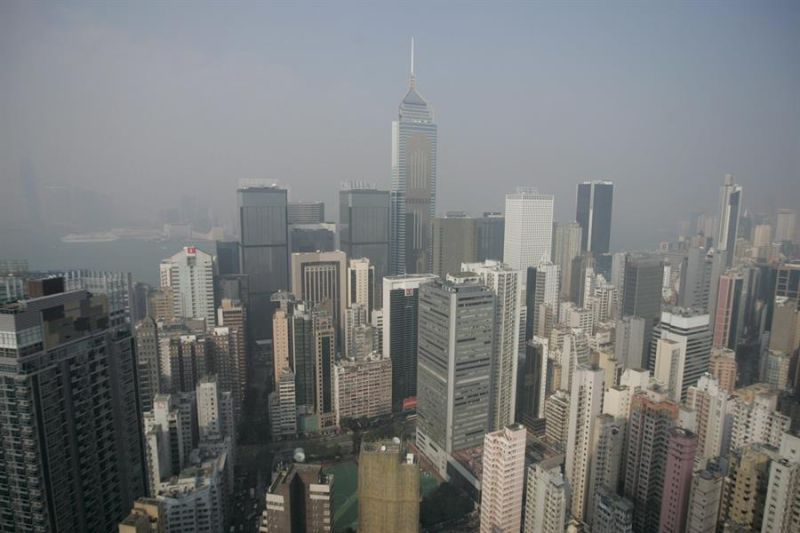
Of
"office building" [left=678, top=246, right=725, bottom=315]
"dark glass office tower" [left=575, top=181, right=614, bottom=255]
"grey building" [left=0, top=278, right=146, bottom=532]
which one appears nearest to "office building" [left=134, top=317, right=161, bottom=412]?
"grey building" [left=0, top=278, right=146, bottom=532]

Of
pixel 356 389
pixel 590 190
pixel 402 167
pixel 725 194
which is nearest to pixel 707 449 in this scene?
pixel 725 194

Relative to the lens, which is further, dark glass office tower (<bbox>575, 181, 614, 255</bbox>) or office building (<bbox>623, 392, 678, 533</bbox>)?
dark glass office tower (<bbox>575, 181, 614, 255</bbox>)

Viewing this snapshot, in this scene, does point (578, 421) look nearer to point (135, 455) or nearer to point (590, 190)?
point (590, 190)

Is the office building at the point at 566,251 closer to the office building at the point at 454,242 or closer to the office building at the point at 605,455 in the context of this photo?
the office building at the point at 454,242

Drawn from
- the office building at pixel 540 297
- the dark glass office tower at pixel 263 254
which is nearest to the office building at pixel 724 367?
the office building at pixel 540 297

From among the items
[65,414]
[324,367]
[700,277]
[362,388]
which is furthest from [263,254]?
[700,277]

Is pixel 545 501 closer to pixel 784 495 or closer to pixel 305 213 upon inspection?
pixel 784 495

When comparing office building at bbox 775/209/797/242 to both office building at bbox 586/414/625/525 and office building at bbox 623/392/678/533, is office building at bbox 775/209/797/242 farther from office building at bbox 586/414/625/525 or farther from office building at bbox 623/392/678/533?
office building at bbox 586/414/625/525
